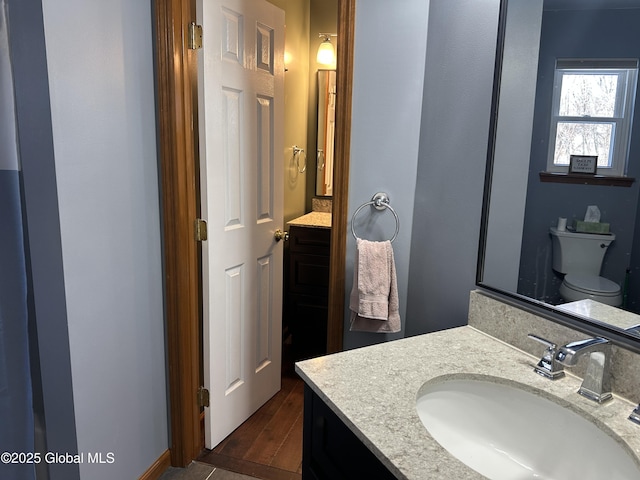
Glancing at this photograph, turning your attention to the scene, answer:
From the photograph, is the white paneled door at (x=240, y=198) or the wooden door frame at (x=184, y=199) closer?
the wooden door frame at (x=184, y=199)

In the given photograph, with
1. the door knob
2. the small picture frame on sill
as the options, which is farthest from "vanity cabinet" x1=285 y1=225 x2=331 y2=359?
the small picture frame on sill

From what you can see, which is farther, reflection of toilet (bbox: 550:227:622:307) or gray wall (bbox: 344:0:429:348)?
gray wall (bbox: 344:0:429:348)

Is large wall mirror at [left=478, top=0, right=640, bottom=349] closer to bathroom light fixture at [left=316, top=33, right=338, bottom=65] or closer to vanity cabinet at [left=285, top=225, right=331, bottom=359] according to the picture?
vanity cabinet at [left=285, top=225, right=331, bottom=359]

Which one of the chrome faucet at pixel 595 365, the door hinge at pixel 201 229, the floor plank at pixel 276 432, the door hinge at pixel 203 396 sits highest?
the door hinge at pixel 201 229

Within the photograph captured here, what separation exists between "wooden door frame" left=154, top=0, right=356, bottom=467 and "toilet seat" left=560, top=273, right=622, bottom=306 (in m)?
0.83

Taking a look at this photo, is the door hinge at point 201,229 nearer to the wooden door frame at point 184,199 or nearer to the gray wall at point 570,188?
the wooden door frame at point 184,199

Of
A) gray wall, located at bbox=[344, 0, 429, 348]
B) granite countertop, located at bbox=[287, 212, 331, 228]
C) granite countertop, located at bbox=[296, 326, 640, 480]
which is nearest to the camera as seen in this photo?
granite countertop, located at bbox=[296, 326, 640, 480]

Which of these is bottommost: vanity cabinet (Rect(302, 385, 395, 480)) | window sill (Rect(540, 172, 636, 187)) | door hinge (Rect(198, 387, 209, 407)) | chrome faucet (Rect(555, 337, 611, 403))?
door hinge (Rect(198, 387, 209, 407))

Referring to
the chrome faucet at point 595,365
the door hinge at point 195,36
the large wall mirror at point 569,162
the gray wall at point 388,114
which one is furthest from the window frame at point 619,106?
the door hinge at point 195,36

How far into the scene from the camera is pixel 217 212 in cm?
190

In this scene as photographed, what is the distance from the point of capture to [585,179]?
106cm

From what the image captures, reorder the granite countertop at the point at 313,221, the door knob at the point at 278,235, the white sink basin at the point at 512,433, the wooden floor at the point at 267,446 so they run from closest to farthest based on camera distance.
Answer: the white sink basin at the point at 512,433 < the wooden floor at the point at 267,446 < the door knob at the point at 278,235 < the granite countertop at the point at 313,221

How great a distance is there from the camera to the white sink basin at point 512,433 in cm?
93

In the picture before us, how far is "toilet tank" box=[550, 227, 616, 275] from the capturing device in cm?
104
